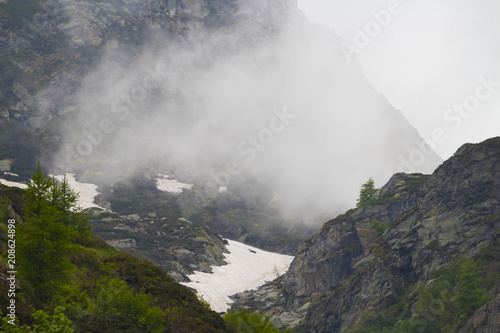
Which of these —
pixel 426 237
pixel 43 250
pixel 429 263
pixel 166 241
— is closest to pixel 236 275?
pixel 166 241

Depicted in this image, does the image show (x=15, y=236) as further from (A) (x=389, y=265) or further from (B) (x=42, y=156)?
(B) (x=42, y=156)

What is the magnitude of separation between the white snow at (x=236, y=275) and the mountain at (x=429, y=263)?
2166 cm

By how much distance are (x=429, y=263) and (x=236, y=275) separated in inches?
2691

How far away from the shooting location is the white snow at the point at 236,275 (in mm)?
92688

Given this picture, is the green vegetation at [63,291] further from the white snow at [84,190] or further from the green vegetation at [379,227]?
the white snow at [84,190]

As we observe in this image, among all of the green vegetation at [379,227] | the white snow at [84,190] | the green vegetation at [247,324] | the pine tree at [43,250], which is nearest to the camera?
the pine tree at [43,250]

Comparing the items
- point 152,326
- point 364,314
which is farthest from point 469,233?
point 152,326

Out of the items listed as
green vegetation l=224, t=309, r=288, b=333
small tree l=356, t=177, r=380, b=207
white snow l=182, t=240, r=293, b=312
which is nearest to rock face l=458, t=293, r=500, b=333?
green vegetation l=224, t=309, r=288, b=333

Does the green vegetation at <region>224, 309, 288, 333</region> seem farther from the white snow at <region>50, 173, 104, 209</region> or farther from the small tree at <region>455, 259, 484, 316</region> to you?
the white snow at <region>50, 173, 104, 209</region>

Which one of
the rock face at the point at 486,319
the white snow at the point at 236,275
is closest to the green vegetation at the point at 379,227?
the white snow at the point at 236,275

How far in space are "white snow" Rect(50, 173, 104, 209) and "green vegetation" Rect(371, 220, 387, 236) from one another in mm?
113784

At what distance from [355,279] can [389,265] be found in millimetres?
6047

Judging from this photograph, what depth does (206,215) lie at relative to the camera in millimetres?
197000

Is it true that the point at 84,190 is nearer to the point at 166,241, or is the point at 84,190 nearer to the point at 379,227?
the point at 166,241
